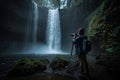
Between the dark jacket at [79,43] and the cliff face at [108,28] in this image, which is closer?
the dark jacket at [79,43]

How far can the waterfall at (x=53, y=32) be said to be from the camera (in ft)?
104

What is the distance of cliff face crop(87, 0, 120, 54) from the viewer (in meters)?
12.4

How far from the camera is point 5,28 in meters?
25.1

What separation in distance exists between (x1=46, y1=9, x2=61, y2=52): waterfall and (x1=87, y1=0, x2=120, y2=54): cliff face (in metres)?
15.9

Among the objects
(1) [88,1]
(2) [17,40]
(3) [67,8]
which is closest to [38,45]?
(2) [17,40]

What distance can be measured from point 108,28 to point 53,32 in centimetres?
1944

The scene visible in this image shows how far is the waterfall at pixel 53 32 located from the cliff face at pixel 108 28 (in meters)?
15.9

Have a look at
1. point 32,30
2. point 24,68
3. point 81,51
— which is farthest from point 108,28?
point 32,30

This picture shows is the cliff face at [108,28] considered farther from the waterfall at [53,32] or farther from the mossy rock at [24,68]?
the waterfall at [53,32]

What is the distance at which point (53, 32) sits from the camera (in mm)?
32281

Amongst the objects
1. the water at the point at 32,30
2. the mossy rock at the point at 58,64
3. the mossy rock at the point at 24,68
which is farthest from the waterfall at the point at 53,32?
the mossy rock at the point at 24,68

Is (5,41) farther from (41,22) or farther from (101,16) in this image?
(101,16)

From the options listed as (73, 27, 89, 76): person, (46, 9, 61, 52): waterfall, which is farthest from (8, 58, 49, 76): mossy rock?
(46, 9, 61, 52): waterfall

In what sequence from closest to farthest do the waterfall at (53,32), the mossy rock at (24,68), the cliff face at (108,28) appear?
the mossy rock at (24,68)
the cliff face at (108,28)
the waterfall at (53,32)
